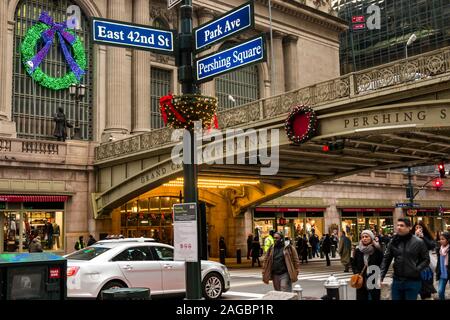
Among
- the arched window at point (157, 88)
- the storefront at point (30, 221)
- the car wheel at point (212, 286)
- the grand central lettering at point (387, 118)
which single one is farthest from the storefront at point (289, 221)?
the car wheel at point (212, 286)

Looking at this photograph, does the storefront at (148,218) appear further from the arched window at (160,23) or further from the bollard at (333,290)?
the bollard at (333,290)

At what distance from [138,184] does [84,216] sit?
5.17 m

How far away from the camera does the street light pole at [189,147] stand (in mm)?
8172

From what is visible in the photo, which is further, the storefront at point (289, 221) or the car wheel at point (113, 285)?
the storefront at point (289, 221)

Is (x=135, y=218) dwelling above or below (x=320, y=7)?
below

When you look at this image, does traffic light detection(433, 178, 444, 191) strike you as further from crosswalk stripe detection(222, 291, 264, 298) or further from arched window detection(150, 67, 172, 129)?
crosswalk stripe detection(222, 291, 264, 298)

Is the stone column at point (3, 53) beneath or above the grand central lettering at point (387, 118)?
above

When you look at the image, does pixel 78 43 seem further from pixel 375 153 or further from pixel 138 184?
pixel 375 153

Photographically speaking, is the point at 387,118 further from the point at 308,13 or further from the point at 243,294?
the point at 308,13

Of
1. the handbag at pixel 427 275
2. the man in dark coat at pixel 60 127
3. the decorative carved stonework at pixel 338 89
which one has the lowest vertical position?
the handbag at pixel 427 275

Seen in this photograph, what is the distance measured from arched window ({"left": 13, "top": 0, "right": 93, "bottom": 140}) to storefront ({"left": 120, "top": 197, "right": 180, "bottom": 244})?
558cm

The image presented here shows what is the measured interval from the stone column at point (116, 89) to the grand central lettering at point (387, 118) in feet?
63.6

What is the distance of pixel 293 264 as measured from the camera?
1184 cm
